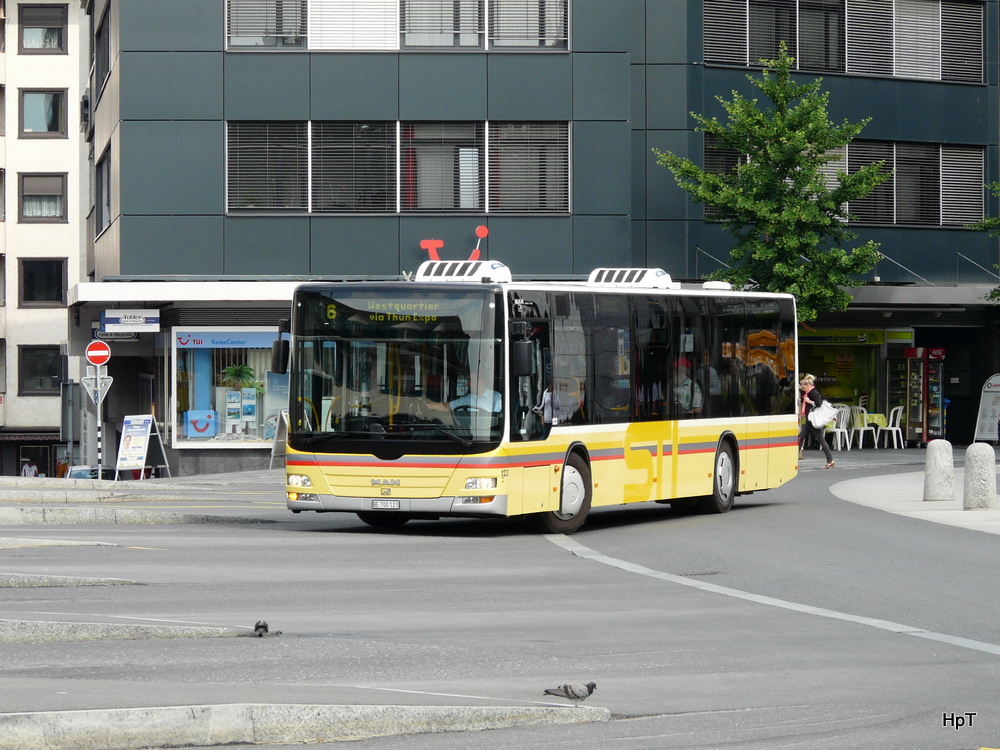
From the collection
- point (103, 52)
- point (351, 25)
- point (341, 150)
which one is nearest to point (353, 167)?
point (341, 150)

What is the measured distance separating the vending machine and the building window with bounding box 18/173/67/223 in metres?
40.9

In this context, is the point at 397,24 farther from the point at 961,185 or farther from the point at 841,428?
the point at 961,185

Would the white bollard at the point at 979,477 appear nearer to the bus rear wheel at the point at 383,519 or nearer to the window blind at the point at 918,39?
the bus rear wheel at the point at 383,519

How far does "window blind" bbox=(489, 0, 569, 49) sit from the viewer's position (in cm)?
3247

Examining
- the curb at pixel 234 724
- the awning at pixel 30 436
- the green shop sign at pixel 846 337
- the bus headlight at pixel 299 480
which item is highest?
the green shop sign at pixel 846 337

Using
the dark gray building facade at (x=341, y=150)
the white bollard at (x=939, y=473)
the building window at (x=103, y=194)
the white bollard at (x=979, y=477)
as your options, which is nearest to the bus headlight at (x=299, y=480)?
the white bollard at (x=979, y=477)

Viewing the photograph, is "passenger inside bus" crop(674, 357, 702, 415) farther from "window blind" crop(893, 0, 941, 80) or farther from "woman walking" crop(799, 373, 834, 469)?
"window blind" crop(893, 0, 941, 80)

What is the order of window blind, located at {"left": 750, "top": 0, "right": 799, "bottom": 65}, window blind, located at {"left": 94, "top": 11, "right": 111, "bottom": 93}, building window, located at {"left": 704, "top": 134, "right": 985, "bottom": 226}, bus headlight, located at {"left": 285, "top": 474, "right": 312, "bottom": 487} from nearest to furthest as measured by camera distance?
bus headlight, located at {"left": 285, "top": 474, "right": 312, "bottom": 487}, window blind, located at {"left": 750, "top": 0, "right": 799, "bottom": 65}, window blind, located at {"left": 94, "top": 11, "right": 111, "bottom": 93}, building window, located at {"left": 704, "top": 134, "right": 985, "bottom": 226}

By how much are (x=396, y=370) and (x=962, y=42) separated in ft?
89.1

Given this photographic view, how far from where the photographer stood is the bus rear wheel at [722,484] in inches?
779

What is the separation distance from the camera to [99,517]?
18641 millimetres

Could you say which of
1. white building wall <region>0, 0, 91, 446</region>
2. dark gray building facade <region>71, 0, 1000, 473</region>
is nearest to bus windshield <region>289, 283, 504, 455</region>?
dark gray building facade <region>71, 0, 1000, 473</region>

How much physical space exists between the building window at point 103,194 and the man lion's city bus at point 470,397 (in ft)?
67.6

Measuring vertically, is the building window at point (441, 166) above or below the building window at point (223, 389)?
above
